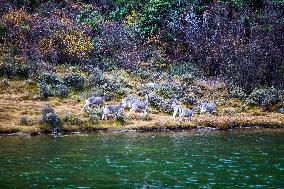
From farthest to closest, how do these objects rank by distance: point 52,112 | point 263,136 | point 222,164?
point 52,112 < point 263,136 < point 222,164

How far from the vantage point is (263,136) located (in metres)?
36.0

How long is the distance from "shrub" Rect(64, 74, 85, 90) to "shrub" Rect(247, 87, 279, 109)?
17.3 meters

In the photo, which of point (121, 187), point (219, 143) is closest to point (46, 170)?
point (121, 187)

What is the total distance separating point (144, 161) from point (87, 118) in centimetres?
1546

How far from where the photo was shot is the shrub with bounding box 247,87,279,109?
4831cm

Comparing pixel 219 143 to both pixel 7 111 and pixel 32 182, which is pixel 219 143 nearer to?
pixel 32 182

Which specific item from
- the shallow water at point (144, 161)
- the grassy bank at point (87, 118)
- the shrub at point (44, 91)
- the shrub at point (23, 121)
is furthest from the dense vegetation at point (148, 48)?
the shallow water at point (144, 161)

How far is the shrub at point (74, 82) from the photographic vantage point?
162 ft

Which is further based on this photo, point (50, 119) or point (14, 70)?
point (14, 70)

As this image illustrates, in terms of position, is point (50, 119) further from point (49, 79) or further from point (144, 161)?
point (144, 161)

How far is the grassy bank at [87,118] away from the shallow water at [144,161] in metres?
2.66

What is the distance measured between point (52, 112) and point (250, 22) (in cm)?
3296

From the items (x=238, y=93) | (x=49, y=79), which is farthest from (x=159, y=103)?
(x=49, y=79)

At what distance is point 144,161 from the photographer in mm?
25641
